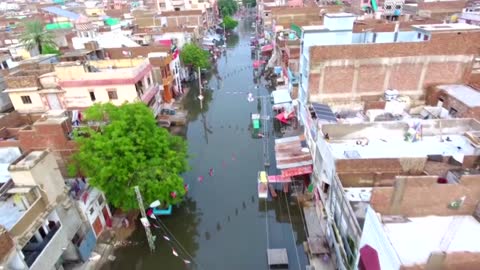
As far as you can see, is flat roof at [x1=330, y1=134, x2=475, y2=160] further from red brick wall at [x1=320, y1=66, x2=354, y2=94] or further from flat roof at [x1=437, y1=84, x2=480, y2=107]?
red brick wall at [x1=320, y1=66, x2=354, y2=94]

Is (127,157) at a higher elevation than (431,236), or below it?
higher

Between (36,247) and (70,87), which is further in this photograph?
(70,87)

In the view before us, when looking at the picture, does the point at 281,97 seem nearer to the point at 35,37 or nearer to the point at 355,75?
the point at 355,75

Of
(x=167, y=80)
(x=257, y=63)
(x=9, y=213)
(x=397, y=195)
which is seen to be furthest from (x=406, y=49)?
(x=257, y=63)

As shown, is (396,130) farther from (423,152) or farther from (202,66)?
(202,66)

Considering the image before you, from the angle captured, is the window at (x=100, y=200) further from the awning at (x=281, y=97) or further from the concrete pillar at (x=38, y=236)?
the awning at (x=281, y=97)

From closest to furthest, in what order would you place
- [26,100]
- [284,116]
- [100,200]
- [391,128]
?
[391,128] → [100,200] → [26,100] → [284,116]

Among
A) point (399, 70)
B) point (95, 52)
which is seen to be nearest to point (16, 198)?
point (95, 52)
